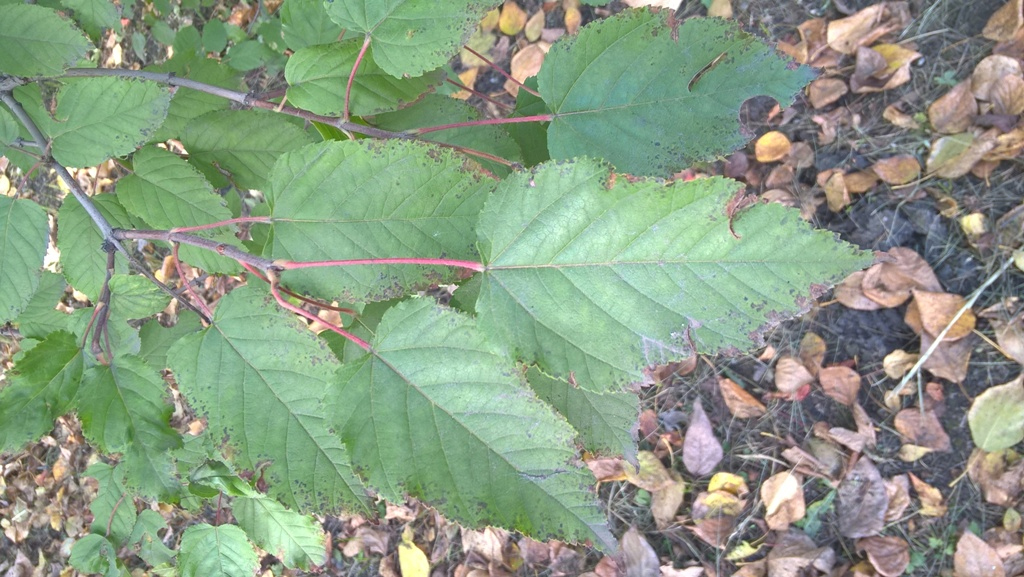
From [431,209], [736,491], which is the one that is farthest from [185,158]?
[736,491]

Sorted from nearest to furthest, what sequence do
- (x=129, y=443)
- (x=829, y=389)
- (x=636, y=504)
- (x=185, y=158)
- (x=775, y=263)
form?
(x=775, y=263) < (x=129, y=443) < (x=185, y=158) < (x=829, y=389) < (x=636, y=504)

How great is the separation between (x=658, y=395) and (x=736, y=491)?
1.48 feet

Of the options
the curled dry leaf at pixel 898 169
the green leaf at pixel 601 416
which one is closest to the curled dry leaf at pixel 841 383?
the curled dry leaf at pixel 898 169

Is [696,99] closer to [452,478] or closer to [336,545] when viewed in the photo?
[452,478]

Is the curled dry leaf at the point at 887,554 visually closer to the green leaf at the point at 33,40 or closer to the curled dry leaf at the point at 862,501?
the curled dry leaf at the point at 862,501

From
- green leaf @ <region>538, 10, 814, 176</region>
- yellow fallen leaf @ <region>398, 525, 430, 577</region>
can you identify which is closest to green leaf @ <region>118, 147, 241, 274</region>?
green leaf @ <region>538, 10, 814, 176</region>

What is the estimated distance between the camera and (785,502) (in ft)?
7.89

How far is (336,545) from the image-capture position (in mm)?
2891

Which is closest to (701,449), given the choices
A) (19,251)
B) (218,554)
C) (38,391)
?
(218,554)

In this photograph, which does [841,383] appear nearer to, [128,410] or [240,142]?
[240,142]

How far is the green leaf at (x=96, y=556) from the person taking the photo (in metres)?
1.98

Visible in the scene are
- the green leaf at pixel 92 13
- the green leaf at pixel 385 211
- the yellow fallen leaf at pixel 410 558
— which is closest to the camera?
the green leaf at pixel 385 211

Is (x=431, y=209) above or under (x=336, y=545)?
above

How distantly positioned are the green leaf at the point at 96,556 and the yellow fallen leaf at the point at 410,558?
1.11 metres
